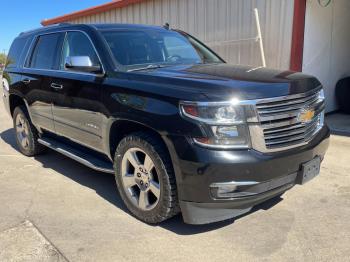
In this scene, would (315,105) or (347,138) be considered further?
(347,138)

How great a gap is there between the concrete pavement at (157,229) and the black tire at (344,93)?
15.0 ft

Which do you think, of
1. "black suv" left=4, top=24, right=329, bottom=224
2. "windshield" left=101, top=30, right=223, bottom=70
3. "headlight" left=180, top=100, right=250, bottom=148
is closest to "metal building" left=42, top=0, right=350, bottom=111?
"windshield" left=101, top=30, right=223, bottom=70

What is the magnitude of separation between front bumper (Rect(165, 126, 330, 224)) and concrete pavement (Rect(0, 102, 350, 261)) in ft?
1.02

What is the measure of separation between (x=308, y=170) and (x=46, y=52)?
3.72 meters

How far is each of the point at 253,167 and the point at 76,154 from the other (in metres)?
2.41

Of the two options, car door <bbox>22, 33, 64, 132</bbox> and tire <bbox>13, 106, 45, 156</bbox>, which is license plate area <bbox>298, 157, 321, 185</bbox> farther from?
tire <bbox>13, 106, 45, 156</bbox>

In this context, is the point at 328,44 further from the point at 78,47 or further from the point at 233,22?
the point at 78,47

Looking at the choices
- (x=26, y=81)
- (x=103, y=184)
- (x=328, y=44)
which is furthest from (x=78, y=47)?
(x=328, y=44)

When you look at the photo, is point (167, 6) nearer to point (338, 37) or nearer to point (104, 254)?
point (338, 37)

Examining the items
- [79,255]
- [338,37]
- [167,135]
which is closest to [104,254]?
[79,255]

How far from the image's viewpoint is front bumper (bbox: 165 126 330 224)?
2865 mm

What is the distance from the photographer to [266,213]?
3.72 meters

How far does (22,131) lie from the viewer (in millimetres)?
6062

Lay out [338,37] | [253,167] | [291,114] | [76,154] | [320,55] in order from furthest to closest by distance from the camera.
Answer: [338,37], [320,55], [76,154], [291,114], [253,167]
